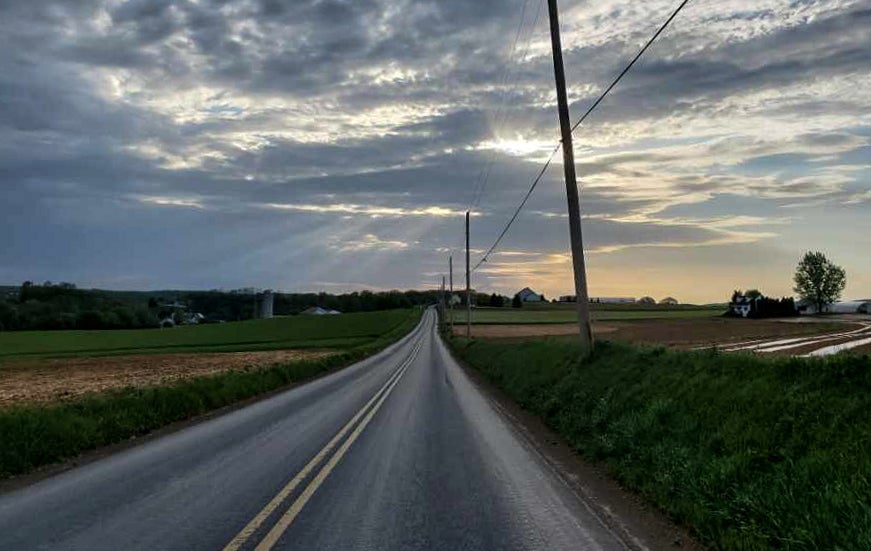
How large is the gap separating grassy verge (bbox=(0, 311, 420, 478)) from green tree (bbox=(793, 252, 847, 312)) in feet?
464

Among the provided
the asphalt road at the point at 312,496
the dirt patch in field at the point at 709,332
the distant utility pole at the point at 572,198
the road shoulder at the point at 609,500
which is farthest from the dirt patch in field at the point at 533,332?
the asphalt road at the point at 312,496

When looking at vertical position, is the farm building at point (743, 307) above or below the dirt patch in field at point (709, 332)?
above

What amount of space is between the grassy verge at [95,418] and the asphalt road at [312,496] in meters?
1.09

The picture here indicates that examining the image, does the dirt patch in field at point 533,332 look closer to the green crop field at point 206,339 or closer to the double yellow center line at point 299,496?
the green crop field at point 206,339

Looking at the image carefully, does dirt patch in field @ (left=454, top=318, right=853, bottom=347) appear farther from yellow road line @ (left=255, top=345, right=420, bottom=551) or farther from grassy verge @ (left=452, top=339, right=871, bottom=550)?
yellow road line @ (left=255, top=345, right=420, bottom=551)

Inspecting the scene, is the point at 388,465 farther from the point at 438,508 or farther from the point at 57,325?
the point at 57,325

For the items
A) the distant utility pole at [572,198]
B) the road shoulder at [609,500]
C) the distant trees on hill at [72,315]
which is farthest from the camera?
the distant trees on hill at [72,315]

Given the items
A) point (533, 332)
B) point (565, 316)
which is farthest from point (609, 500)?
point (565, 316)

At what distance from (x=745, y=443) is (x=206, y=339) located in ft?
309

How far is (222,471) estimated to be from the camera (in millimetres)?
10023

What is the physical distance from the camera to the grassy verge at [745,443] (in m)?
6.23

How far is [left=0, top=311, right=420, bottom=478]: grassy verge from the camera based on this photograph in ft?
37.6

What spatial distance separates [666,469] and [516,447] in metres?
3.89

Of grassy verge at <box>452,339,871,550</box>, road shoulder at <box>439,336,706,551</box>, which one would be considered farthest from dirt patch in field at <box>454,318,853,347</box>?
road shoulder at <box>439,336,706,551</box>
